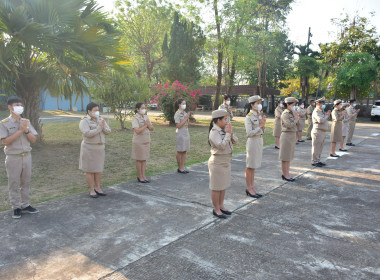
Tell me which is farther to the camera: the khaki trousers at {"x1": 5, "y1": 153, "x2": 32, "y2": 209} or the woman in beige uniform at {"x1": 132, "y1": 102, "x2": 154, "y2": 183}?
the woman in beige uniform at {"x1": 132, "y1": 102, "x2": 154, "y2": 183}

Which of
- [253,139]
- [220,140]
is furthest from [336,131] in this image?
[220,140]

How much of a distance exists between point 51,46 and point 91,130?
278cm

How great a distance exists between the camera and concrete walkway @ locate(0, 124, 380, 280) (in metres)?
2.80

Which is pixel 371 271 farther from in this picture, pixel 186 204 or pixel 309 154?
pixel 309 154

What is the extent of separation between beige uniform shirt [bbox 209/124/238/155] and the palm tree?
414cm

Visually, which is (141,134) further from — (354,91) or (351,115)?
(354,91)

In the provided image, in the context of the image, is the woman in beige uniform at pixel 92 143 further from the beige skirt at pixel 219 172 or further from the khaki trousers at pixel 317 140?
the khaki trousers at pixel 317 140

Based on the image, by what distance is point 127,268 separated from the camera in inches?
111

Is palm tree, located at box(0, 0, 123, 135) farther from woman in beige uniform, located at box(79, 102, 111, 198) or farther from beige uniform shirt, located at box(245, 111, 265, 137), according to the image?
→ beige uniform shirt, located at box(245, 111, 265, 137)

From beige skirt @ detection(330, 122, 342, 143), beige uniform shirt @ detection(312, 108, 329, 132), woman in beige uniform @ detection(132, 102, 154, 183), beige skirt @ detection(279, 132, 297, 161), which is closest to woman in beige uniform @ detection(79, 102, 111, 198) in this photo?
woman in beige uniform @ detection(132, 102, 154, 183)

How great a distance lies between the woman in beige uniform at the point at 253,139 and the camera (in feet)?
16.0

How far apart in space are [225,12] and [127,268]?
17.5 metres

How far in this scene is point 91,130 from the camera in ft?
15.4

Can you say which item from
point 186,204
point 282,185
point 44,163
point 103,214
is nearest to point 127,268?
point 103,214
